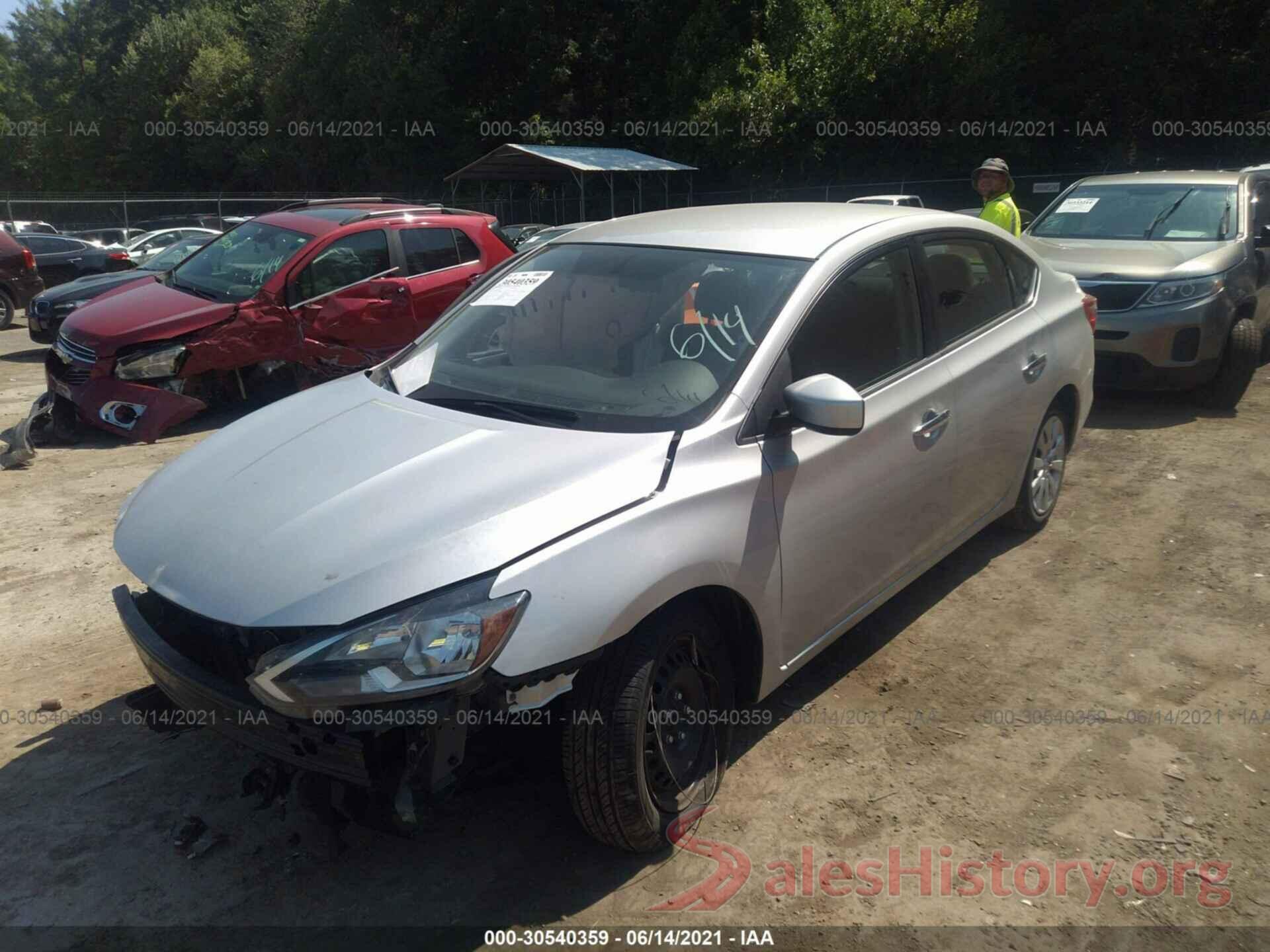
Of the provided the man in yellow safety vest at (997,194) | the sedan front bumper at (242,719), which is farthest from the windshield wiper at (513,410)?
the man in yellow safety vest at (997,194)

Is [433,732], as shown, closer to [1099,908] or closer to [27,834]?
[27,834]

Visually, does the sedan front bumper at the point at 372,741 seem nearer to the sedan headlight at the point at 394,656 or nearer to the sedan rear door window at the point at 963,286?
the sedan headlight at the point at 394,656

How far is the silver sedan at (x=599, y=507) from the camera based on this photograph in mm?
2568

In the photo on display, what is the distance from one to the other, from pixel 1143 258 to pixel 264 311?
701 centimetres

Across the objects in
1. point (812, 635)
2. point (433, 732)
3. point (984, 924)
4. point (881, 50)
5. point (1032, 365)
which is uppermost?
point (881, 50)

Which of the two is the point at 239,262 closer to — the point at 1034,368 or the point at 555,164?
the point at 1034,368

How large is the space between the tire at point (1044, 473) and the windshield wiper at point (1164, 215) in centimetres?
415

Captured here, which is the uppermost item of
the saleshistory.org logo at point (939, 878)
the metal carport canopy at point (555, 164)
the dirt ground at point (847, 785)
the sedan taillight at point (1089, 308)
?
the metal carport canopy at point (555, 164)

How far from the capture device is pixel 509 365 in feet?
12.3

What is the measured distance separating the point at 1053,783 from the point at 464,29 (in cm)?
3510

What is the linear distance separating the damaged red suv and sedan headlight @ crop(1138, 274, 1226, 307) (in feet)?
18.1

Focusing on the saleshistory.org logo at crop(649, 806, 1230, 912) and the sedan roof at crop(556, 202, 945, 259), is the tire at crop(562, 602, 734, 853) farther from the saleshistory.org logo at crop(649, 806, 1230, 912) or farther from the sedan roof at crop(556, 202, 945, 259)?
the sedan roof at crop(556, 202, 945, 259)

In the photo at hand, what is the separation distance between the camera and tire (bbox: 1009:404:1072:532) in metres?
5.14

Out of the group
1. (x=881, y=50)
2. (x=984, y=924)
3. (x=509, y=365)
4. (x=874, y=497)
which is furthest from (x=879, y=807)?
(x=881, y=50)
